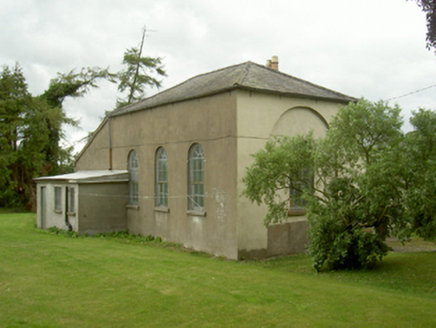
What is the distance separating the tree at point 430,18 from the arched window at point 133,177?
15.4 meters

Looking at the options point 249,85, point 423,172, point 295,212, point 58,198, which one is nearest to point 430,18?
point 423,172

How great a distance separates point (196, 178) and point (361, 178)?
7.39 metres

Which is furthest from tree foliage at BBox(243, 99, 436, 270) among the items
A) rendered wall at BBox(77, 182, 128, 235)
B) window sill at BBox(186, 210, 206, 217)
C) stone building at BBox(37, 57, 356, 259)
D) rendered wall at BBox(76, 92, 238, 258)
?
rendered wall at BBox(77, 182, 128, 235)

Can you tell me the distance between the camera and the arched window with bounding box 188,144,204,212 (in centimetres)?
1653

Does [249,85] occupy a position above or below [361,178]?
above

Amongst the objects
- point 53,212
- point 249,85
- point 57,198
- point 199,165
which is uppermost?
point 249,85

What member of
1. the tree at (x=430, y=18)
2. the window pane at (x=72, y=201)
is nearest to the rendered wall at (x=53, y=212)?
the window pane at (x=72, y=201)

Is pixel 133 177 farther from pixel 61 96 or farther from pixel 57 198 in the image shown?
pixel 61 96

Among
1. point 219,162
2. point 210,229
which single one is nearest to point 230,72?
point 219,162

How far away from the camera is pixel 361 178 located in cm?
1069

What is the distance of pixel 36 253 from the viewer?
47.7 feet

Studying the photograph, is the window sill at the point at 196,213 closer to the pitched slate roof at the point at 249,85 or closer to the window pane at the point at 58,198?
the pitched slate roof at the point at 249,85

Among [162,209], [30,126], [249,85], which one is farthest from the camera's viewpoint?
[30,126]

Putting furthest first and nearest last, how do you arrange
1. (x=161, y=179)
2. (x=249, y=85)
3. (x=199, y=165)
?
(x=161, y=179) → (x=199, y=165) → (x=249, y=85)
